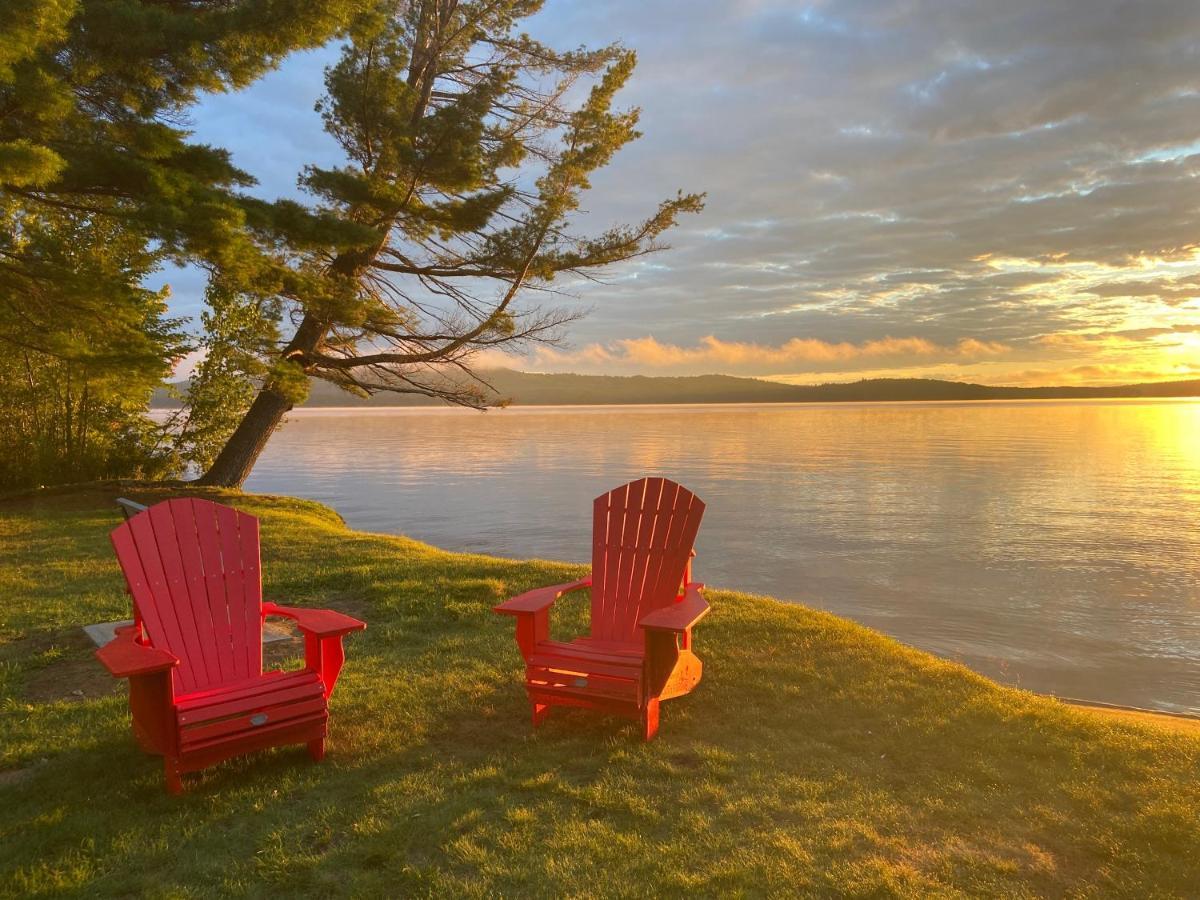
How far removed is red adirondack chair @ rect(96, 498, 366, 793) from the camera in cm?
330

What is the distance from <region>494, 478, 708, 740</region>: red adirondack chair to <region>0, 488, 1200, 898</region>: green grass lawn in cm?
28

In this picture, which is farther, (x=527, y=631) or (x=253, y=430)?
(x=253, y=430)

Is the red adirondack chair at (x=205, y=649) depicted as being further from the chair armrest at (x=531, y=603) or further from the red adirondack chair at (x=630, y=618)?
the red adirondack chair at (x=630, y=618)

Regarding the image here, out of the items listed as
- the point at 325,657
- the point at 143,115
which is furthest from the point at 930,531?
the point at 143,115

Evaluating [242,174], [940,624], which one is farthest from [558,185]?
[940,624]

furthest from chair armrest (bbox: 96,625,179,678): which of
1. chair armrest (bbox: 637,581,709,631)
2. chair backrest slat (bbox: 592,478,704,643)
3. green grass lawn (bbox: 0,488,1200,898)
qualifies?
chair backrest slat (bbox: 592,478,704,643)

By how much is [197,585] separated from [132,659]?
2.76 ft

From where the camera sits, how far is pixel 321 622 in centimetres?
392

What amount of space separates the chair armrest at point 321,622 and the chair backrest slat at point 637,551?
1.55m

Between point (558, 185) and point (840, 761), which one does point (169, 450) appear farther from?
point (840, 761)

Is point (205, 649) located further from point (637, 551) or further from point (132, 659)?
point (637, 551)

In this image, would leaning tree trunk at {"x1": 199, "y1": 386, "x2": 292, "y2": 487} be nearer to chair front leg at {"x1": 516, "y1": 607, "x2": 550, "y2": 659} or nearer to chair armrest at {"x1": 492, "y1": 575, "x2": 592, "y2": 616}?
chair armrest at {"x1": 492, "y1": 575, "x2": 592, "y2": 616}

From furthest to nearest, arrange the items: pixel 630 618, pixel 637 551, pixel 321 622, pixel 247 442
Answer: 1. pixel 247 442
2. pixel 637 551
3. pixel 630 618
4. pixel 321 622

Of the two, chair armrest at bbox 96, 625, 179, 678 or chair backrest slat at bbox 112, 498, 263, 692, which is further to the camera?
chair backrest slat at bbox 112, 498, 263, 692
